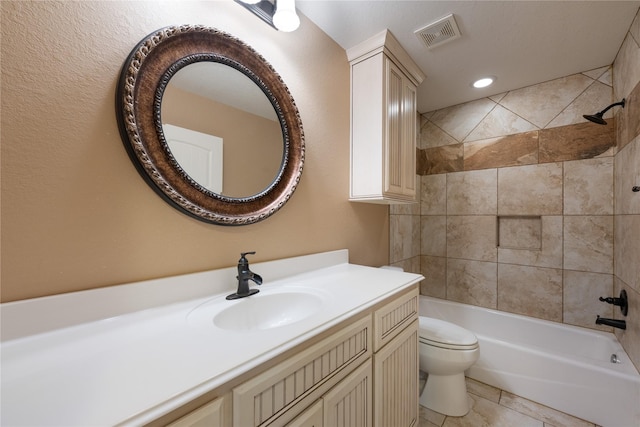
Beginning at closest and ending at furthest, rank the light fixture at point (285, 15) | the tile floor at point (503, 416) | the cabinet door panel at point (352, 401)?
the cabinet door panel at point (352, 401)
the light fixture at point (285, 15)
the tile floor at point (503, 416)

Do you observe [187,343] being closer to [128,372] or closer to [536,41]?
[128,372]

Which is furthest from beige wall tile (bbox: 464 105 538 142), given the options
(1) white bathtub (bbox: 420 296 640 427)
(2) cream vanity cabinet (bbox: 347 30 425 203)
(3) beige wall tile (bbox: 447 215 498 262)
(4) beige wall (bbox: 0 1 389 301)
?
(4) beige wall (bbox: 0 1 389 301)

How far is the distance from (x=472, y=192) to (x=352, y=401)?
2206 millimetres

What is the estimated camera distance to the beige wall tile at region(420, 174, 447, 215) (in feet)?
8.28

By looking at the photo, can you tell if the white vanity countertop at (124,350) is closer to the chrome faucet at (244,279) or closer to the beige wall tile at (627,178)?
the chrome faucet at (244,279)

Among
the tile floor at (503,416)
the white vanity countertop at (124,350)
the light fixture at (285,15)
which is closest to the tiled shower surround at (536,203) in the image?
the tile floor at (503,416)

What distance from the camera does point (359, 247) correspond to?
1.75 metres

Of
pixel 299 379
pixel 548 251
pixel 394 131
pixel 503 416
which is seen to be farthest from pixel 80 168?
pixel 548 251

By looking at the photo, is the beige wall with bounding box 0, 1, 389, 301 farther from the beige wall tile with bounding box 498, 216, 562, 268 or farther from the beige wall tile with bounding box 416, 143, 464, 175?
the beige wall tile with bounding box 498, 216, 562, 268

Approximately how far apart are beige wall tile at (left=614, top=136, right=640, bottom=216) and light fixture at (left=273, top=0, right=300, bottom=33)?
1.92 metres

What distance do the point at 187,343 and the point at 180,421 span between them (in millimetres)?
195

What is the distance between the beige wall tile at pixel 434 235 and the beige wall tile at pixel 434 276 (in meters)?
0.07

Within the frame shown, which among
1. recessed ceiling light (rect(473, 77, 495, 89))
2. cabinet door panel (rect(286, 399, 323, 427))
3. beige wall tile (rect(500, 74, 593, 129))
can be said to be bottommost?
cabinet door panel (rect(286, 399, 323, 427))

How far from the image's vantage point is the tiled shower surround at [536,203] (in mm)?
1591
